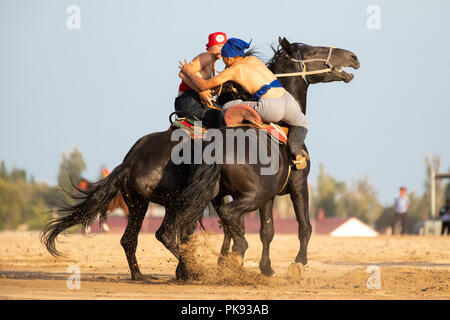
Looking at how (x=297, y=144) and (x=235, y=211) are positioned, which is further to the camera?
(x=297, y=144)

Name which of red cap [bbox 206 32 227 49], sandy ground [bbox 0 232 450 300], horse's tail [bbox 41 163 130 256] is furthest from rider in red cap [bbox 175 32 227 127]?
sandy ground [bbox 0 232 450 300]

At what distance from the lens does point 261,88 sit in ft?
25.5

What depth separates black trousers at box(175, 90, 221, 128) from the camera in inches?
328

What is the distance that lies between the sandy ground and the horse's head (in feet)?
7.76

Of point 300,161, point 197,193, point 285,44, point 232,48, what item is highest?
point 285,44

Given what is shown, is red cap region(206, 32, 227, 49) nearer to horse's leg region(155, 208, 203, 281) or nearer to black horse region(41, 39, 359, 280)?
black horse region(41, 39, 359, 280)

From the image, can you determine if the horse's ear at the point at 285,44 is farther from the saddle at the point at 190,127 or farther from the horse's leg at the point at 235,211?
the horse's leg at the point at 235,211

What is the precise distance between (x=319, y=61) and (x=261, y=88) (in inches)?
63.6

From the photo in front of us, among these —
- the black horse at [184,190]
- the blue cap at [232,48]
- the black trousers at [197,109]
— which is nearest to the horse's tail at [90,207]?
the black horse at [184,190]

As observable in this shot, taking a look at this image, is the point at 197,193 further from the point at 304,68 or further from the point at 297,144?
the point at 304,68

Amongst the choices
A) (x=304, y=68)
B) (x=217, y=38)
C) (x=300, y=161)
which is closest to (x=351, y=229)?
(x=304, y=68)

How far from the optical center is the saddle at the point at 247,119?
7.63 meters
